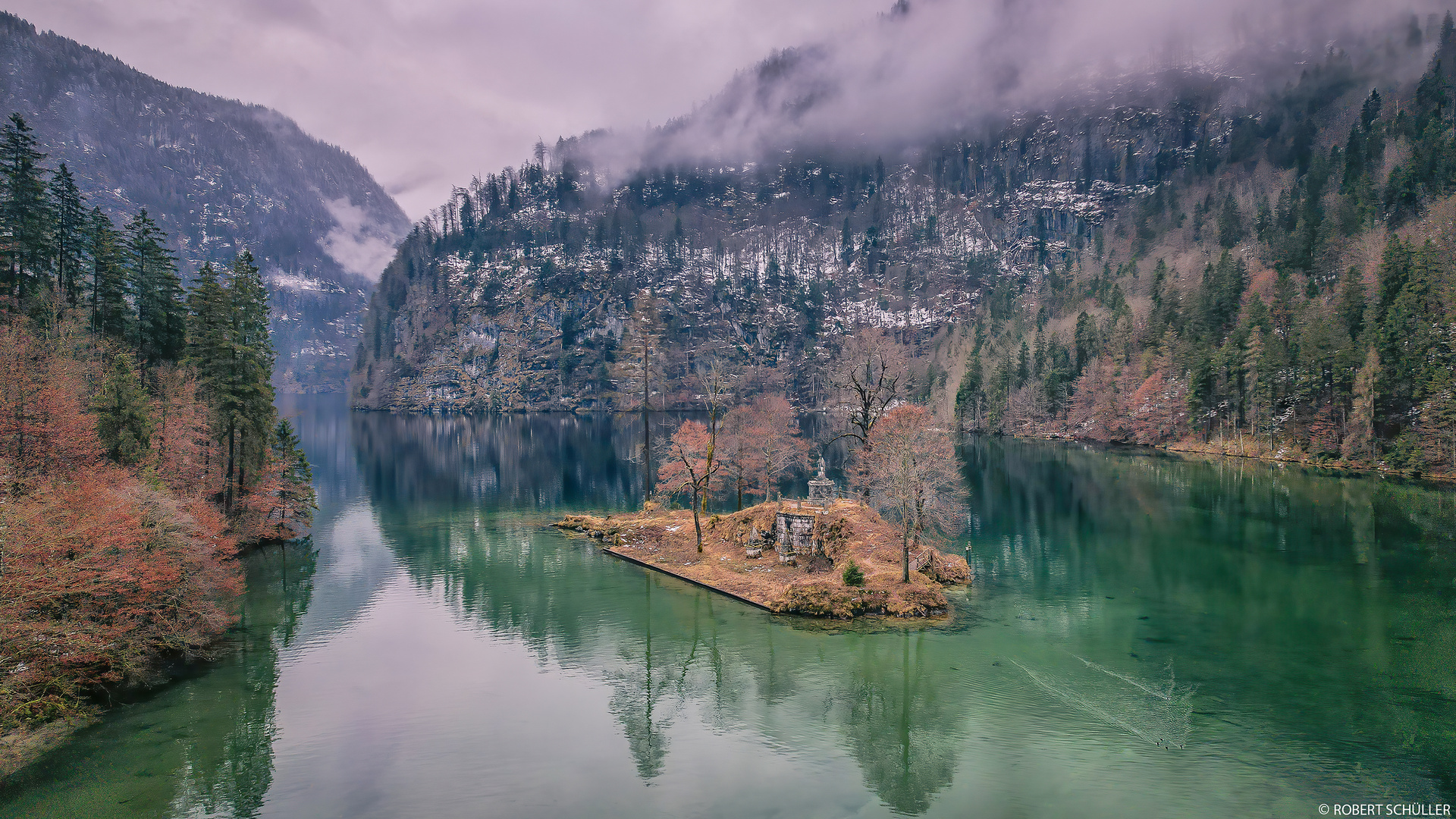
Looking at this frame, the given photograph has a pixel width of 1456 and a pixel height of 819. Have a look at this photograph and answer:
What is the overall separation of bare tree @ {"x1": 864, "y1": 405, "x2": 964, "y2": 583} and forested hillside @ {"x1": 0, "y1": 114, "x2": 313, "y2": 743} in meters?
33.6

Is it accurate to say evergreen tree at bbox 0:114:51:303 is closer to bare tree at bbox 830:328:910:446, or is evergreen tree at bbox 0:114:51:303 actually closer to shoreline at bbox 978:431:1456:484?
bare tree at bbox 830:328:910:446

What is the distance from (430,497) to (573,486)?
1630cm

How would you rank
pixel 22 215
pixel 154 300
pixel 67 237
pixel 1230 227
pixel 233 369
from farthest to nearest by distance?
pixel 1230 227 → pixel 154 300 → pixel 67 237 → pixel 22 215 → pixel 233 369

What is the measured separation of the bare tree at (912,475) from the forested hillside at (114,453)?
33.6 m

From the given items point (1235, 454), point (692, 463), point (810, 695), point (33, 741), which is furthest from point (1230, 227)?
point (33, 741)

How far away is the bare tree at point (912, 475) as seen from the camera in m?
37.0

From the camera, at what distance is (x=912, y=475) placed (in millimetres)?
36906

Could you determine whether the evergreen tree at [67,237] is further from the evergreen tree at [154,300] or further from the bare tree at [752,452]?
the bare tree at [752,452]

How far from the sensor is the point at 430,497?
7731 cm

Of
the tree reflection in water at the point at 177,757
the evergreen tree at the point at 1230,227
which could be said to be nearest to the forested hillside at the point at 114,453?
the tree reflection in water at the point at 177,757

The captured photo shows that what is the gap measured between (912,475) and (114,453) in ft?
138

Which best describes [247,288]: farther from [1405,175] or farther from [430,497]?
[1405,175]

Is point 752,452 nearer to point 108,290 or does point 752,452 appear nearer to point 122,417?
point 122,417

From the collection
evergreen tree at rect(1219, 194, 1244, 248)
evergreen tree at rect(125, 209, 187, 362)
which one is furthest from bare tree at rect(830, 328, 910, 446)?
evergreen tree at rect(1219, 194, 1244, 248)
